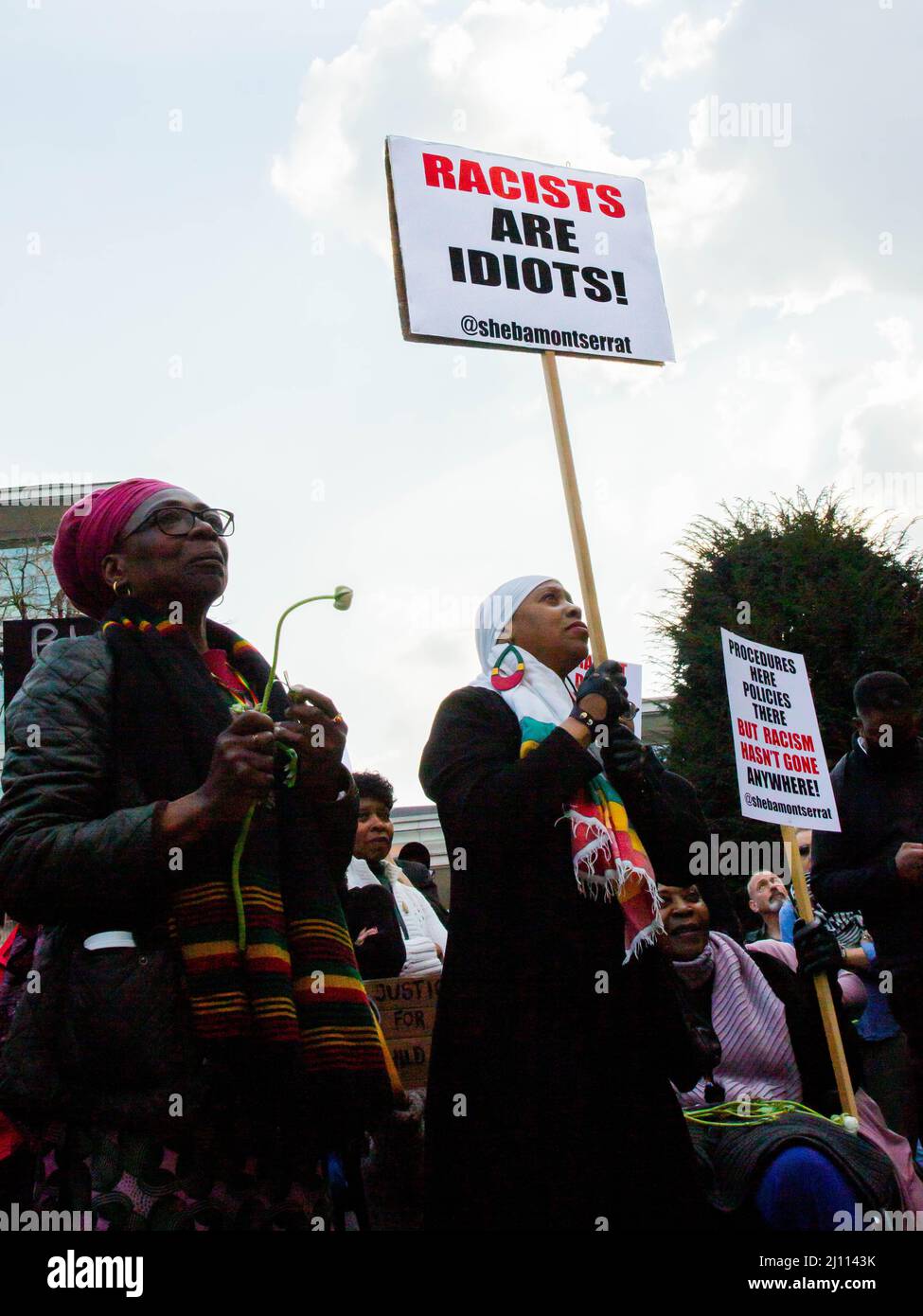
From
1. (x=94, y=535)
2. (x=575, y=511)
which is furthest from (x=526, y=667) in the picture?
(x=94, y=535)

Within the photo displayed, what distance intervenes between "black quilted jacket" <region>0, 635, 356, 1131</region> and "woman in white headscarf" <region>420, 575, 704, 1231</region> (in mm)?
1034

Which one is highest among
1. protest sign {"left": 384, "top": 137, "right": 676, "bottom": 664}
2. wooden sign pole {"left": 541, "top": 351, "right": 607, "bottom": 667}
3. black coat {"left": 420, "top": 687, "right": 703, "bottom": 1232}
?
protest sign {"left": 384, "top": 137, "right": 676, "bottom": 664}

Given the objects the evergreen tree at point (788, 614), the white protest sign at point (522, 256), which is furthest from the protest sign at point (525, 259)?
the evergreen tree at point (788, 614)

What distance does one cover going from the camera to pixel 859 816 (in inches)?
203

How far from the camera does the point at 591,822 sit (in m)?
3.09

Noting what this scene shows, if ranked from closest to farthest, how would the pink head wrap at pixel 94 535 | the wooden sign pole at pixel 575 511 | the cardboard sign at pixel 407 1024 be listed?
the pink head wrap at pixel 94 535 → the wooden sign pole at pixel 575 511 → the cardboard sign at pixel 407 1024

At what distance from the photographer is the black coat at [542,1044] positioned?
2936 mm

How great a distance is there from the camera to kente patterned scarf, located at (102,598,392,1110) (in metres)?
2.15

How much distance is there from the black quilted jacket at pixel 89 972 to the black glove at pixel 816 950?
2.67 meters

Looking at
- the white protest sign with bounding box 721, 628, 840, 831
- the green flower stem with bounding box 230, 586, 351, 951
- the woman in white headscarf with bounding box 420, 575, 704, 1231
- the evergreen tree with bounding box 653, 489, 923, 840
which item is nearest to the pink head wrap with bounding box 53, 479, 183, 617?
the green flower stem with bounding box 230, 586, 351, 951

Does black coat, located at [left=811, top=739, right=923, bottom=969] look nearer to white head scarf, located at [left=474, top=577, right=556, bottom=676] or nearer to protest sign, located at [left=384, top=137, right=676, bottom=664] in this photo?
protest sign, located at [left=384, top=137, right=676, bottom=664]

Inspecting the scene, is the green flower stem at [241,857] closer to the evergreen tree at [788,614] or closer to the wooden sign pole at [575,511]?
the wooden sign pole at [575,511]

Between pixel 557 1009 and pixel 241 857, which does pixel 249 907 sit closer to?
pixel 241 857
